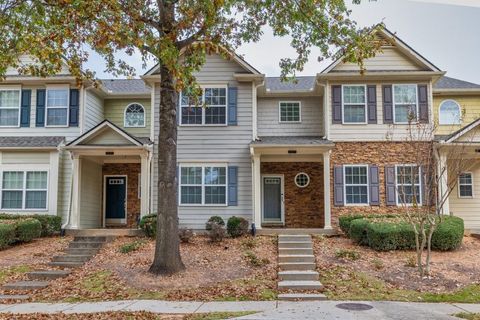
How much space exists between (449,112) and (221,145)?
9784mm

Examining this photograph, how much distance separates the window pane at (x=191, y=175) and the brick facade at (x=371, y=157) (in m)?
4.95

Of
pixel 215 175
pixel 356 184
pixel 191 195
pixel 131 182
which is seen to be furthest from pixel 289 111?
pixel 131 182

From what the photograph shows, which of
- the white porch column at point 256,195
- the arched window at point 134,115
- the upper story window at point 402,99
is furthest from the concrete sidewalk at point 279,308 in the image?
the arched window at point 134,115

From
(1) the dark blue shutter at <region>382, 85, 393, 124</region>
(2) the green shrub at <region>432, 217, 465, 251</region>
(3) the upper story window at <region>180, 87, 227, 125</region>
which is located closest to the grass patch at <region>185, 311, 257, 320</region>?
(2) the green shrub at <region>432, 217, 465, 251</region>

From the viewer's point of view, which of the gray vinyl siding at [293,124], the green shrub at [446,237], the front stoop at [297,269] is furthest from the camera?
the gray vinyl siding at [293,124]

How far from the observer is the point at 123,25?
10.3 metres

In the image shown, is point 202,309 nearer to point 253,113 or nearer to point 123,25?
point 123,25

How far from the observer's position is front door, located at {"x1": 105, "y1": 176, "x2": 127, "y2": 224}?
19.4 meters

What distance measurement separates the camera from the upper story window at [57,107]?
1802 cm

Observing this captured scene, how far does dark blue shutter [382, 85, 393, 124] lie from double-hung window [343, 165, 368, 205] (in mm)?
1998

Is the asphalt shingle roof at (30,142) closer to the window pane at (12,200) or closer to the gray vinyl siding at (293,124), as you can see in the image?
the window pane at (12,200)

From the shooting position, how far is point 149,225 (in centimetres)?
1559

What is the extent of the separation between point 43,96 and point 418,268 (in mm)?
14914

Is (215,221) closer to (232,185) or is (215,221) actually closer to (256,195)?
(232,185)
